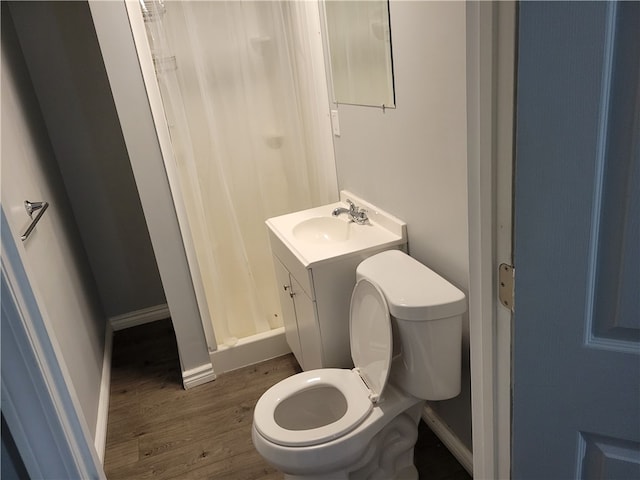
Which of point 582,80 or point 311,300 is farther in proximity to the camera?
point 311,300

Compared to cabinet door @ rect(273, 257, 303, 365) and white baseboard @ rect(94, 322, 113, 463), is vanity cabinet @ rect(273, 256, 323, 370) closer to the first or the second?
cabinet door @ rect(273, 257, 303, 365)

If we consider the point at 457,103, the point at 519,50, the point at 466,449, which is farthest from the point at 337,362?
the point at 519,50

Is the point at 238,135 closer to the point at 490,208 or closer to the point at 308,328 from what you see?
the point at 308,328

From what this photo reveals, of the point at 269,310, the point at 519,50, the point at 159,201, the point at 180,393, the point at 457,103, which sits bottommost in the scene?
the point at 180,393

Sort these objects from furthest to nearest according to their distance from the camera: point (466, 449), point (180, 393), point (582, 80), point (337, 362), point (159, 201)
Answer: point (180, 393) → point (159, 201) → point (337, 362) → point (466, 449) → point (582, 80)

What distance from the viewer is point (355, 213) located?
86.2 inches

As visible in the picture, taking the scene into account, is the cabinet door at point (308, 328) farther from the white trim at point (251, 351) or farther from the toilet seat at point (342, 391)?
the white trim at point (251, 351)

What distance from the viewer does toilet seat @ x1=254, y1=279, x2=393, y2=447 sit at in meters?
1.56

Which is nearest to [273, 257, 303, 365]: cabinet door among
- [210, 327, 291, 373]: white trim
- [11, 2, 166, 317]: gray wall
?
[210, 327, 291, 373]: white trim

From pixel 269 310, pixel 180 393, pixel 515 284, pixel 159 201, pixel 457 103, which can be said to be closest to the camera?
pixel 515 284

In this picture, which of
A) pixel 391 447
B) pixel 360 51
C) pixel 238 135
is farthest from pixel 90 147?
pixel 391 447

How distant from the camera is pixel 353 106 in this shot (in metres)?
2.10

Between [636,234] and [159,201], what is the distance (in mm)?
1928

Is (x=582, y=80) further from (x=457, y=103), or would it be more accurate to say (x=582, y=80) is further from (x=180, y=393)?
(x=180, y=393)
